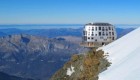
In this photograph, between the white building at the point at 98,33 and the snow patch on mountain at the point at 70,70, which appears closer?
the snow patch on mountain at the point at 70,70

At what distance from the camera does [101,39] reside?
9494cm

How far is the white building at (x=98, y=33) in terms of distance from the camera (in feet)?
311

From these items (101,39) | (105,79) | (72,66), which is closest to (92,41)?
(101,39)

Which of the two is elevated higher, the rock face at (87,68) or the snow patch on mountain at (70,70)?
the rock face at (87,68)

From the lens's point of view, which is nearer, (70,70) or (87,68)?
(87,68)

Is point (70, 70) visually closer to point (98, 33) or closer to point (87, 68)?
point (87, 68)

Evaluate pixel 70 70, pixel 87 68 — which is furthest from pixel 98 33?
pixel 87 68

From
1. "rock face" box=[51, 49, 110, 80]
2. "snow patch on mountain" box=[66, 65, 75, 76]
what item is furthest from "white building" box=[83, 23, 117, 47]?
→ "rock face" box=[51, 49, 110, 80]

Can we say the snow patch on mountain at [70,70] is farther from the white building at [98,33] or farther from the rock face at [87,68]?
the white building at [98,33]

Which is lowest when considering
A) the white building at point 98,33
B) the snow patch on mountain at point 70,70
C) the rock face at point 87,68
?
the white building at point 98,33

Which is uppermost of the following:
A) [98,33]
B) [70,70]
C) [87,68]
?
[87,68]

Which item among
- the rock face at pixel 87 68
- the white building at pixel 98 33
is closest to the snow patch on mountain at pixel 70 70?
the rock face at pixel 87 68

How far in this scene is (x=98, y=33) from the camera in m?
99.9

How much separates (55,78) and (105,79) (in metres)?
14.5
